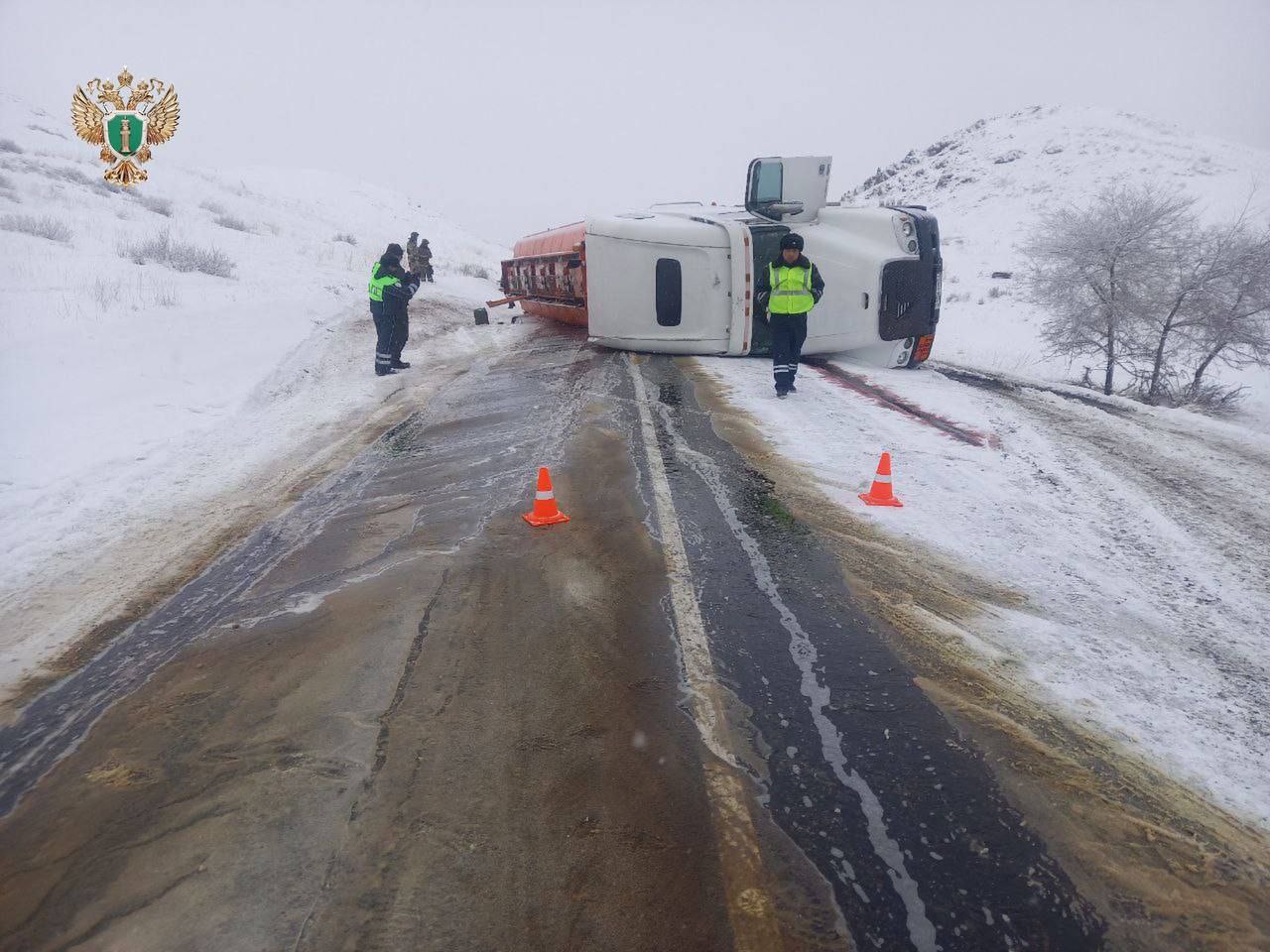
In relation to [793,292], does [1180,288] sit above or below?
above

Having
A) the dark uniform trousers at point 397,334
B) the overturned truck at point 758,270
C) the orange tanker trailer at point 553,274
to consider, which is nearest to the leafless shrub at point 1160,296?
the overturned truck at point 758,270

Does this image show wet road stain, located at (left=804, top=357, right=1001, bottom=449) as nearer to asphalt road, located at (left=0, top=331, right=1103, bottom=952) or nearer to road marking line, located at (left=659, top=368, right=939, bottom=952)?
road marking line, located at (left=659, top=368, right=939, bottom=952)

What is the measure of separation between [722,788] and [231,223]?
2258 centimetres

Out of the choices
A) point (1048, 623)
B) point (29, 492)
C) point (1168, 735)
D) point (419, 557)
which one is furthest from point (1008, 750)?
point (29, 492)

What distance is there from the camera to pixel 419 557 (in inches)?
163

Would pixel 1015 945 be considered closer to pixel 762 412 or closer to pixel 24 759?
pixel 24 759

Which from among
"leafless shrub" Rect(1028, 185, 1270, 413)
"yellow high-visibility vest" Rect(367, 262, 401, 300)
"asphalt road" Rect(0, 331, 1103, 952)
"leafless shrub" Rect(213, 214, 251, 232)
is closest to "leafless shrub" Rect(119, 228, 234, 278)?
"yellow high-visibility vest" Rect(367, 262, 401, 300)

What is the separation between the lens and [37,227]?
12977 mm

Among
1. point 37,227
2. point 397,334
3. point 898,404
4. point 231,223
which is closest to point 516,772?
point 898,404

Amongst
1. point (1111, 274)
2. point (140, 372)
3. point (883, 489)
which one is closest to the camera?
point (883, 489)

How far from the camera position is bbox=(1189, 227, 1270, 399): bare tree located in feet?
42.6

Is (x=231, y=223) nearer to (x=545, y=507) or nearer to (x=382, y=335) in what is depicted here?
(x=382, y=335)

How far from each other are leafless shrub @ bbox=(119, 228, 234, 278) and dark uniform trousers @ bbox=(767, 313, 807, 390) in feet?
35.3

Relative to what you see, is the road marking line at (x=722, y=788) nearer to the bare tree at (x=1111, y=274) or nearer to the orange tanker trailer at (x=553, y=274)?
the orange tanker trailer at (x=553, y=274)
